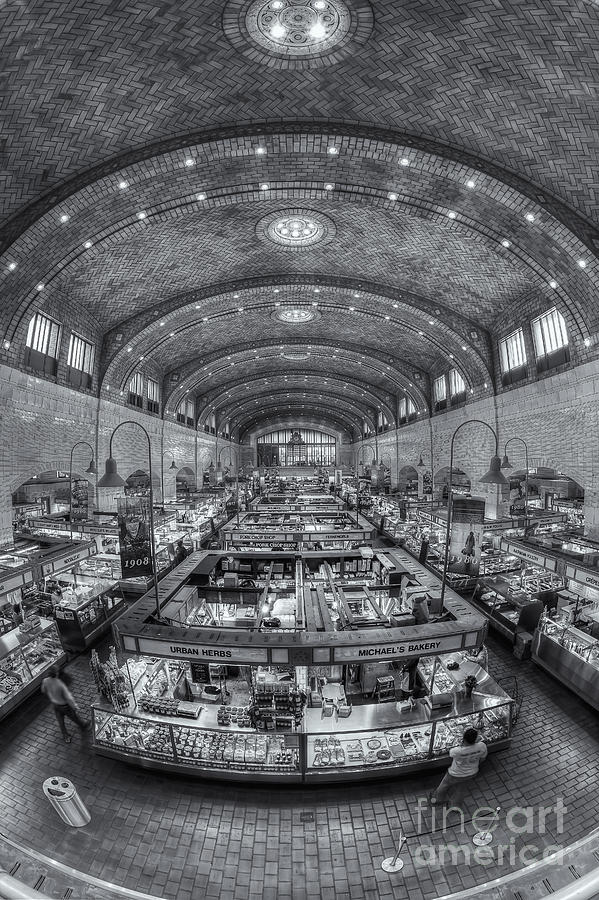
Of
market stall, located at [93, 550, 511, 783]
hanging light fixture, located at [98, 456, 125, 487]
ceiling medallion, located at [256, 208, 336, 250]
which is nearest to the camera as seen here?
market stall, located at [93, 550, 511, 783]

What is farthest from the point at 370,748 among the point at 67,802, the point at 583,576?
the point at 583,576

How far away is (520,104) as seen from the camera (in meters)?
8.12

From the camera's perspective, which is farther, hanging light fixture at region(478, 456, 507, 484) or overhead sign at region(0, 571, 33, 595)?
hanging light fixture at region(478, 456, 507, 484)

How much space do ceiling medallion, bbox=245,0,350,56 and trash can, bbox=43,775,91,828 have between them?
11.5 meters

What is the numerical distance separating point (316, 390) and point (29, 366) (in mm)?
33203

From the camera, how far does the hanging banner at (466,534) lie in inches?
492

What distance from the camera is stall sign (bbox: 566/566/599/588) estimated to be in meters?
8.12

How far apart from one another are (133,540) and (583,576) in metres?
9.66

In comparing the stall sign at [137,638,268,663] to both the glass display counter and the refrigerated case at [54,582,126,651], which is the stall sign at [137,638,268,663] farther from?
the glass display counter

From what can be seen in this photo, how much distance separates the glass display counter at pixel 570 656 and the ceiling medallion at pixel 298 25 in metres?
12.3

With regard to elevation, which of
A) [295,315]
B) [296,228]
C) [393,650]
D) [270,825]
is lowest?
[270,825]

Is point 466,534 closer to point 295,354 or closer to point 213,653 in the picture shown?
point 213,653

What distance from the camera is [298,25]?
23.2ft

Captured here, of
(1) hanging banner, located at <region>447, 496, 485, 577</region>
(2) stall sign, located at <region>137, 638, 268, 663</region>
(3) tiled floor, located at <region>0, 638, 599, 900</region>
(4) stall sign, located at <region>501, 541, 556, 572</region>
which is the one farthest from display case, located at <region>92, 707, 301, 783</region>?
(1) hanging banner, located at <region>447, 496, 485, 577</region>
